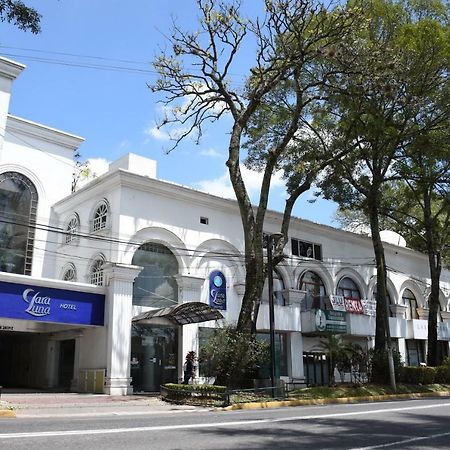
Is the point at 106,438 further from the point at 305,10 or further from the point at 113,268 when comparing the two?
the point at 305,10

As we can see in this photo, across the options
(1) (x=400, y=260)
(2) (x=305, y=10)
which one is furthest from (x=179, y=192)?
(1) (x=400, y=260)

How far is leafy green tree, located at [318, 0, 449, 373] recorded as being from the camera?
21.4 m

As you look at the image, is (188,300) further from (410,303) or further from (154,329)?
(410,303)

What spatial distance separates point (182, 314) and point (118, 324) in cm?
253

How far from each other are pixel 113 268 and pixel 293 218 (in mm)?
11389

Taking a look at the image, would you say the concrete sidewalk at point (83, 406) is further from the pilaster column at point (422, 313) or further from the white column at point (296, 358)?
the pilaster column at point (422, 313)

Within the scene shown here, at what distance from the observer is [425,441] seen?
8.00 metres

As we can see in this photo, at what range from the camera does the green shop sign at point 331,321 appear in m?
27.2

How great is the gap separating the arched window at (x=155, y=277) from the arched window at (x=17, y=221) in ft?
18.9

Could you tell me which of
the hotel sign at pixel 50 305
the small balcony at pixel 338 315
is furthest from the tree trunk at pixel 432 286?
the hotel sign at pixel 50 305

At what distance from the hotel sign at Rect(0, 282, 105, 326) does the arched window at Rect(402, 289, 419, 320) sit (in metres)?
22.5

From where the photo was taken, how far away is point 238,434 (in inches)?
335


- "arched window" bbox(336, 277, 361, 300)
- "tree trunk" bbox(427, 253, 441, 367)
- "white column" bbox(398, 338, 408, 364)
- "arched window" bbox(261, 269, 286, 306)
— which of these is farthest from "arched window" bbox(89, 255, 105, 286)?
"white column" bbox(398, 338, 408, 364)

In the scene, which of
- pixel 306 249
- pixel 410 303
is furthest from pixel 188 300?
pixel 410 303
